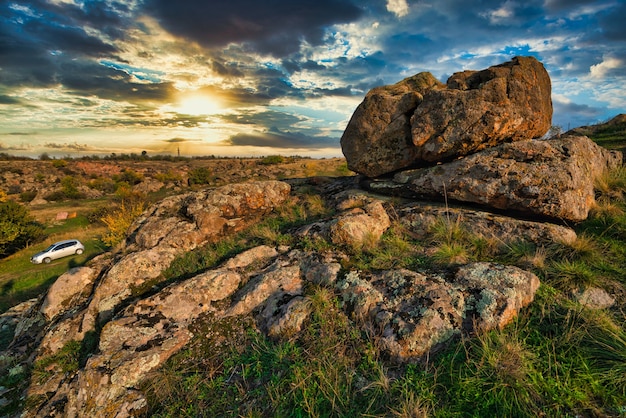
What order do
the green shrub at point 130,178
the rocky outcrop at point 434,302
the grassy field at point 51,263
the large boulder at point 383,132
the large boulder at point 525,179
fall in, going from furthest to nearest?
the green shrub at point 130,178, the grassy field at point 51,263, the large boulder at point 383,132, the large boulder at point 525,179, the rocky outcrop at point 434,302

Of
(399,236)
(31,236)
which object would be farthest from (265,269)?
(31,236)

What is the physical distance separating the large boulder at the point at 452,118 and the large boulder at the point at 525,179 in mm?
549

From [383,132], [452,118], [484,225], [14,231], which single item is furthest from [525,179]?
[14,231]

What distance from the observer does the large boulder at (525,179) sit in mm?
5867

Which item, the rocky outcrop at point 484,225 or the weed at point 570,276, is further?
the rocky outcrop at point 484,225

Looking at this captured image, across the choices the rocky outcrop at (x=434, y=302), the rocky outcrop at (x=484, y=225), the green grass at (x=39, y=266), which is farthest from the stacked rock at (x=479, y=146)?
the green grass at (x=39, y=266)

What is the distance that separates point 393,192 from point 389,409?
19.1 feet

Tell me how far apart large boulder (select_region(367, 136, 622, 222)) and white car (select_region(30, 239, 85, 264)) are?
25998 mm

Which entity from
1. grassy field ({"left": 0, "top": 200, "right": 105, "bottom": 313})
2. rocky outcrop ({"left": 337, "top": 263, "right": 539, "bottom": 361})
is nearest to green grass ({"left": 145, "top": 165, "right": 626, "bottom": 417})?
rocky outcrop ({"left": 337, "top": 263, "right": 539, "bottom": 361})

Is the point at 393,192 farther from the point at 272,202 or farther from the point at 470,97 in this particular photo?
the point at 272,202

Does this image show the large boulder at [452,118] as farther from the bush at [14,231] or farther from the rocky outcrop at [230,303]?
the bush at [14,231]

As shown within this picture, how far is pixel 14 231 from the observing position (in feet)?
76.0

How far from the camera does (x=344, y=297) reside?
4.64 m

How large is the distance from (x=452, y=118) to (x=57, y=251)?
88.7 feet
